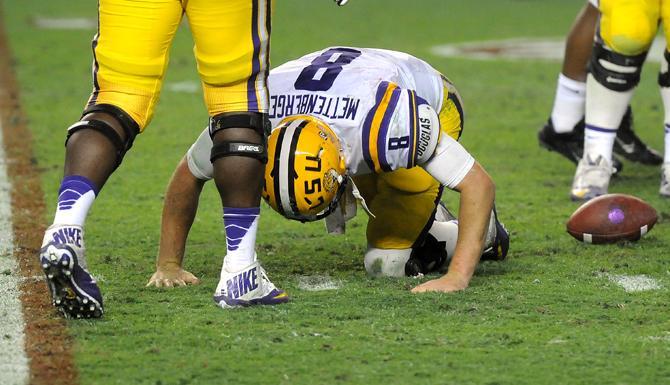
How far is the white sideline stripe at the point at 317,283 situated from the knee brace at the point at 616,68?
2059 millimetres

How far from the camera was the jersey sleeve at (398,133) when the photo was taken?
404 cm

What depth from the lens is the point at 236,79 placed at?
3859mm

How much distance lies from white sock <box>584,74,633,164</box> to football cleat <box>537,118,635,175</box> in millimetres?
477

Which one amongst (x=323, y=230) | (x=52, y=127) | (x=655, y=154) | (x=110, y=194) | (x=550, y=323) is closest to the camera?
(x=550, y=323)

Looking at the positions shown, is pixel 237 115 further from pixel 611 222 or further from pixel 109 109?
pixel 611 222

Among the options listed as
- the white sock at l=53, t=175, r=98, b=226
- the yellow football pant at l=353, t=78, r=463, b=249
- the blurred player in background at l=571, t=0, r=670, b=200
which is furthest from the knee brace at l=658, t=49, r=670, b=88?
the white sock at l=53, t=175, r=98, b=226

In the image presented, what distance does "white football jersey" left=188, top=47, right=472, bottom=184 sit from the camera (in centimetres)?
405

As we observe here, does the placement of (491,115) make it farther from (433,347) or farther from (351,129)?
(433,347)

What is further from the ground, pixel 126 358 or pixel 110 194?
pixel 126 358

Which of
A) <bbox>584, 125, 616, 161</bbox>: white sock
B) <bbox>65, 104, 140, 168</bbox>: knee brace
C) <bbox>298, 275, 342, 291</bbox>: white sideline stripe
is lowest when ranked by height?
<bbox>584, 125, 616, 161</bbox>: white sock

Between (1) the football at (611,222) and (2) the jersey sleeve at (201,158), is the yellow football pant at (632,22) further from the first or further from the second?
(2) the jersey sleeve at (201,158)

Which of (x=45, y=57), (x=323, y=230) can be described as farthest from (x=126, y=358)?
(x=45, y=57)

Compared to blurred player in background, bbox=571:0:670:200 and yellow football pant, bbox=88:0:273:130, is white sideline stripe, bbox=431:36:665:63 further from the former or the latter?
yellow football pant, bbox=88:0:273:130

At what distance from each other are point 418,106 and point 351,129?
22 centimetres
